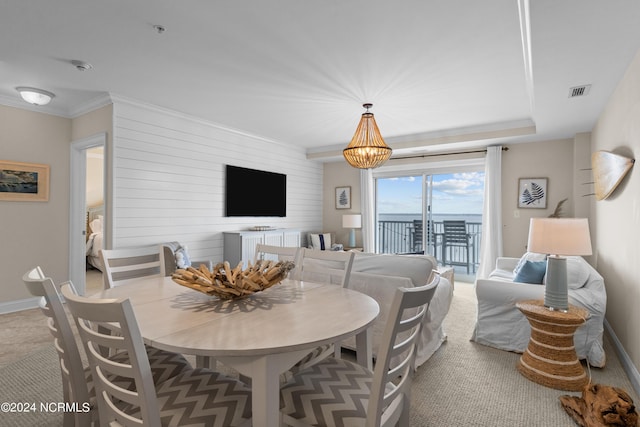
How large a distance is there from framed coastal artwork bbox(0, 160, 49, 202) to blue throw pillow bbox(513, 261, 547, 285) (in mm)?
5398

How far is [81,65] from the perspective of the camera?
9.65 ft

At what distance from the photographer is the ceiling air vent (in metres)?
2.92

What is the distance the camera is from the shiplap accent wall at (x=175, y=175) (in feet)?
12.5

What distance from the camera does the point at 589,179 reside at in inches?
174

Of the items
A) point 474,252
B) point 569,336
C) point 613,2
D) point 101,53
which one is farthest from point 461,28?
point 474,252

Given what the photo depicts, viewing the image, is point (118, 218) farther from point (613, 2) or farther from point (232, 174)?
point (613, 2)

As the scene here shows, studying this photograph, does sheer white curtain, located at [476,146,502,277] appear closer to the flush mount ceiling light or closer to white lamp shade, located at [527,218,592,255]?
white lamp shade, located at [527,218,592,255]

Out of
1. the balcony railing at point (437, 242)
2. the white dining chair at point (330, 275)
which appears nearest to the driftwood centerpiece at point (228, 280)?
the white dining chair at point (330, 275)

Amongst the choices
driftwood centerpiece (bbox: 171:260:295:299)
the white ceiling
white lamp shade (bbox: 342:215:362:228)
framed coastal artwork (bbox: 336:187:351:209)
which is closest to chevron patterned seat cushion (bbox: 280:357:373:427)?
driftwood centerpiece (bbox: 171:260:295:299)

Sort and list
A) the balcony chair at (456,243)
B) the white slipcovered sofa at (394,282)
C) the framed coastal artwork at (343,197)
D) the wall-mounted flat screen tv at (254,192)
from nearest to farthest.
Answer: the white slipcovered sofa at (394,282) → the wall-mounted flat screen tv at (254,192) → the balcony chair at (456,243) → the framed coastal artwork at (343,197)

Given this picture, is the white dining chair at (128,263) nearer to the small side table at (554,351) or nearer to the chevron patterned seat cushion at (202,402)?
the chevron patterned seat cushion at (202,402)

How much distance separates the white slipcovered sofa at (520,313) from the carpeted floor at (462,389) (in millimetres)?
117

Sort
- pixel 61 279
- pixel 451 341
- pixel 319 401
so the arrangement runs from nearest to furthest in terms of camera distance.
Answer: pixel 319 401, pixel 451 341, pixel 61 279

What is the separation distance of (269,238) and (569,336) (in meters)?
3.95
